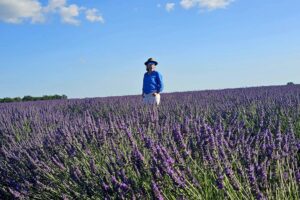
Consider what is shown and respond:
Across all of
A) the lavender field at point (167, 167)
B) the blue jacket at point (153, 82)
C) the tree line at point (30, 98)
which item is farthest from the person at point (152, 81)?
the tree line at point (30, 98)

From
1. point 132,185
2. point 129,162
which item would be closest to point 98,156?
point 129,162

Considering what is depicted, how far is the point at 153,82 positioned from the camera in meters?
7.01

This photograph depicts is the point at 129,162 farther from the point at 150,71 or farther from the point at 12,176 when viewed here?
the point at 150,71

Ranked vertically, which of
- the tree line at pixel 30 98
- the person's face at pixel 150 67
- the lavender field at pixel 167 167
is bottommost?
the lavender field at pixel 167 167

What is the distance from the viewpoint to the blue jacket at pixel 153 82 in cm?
694

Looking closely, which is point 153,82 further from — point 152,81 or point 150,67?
point 150,67

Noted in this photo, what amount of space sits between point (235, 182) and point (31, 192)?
66.0 inches

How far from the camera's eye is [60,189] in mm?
2750

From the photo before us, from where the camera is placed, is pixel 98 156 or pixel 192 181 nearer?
pixel 192 181

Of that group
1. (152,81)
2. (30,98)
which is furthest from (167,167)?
(30,98)

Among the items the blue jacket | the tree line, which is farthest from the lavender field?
the tree line

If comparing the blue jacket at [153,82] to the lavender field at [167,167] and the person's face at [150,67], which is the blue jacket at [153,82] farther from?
the lavender field at [167,167]

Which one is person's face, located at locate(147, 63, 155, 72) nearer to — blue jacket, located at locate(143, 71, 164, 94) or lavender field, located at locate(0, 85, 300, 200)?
blue jacket, located at locate(143, 71, 164, 94)

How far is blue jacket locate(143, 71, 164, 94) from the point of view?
22.8 ft
